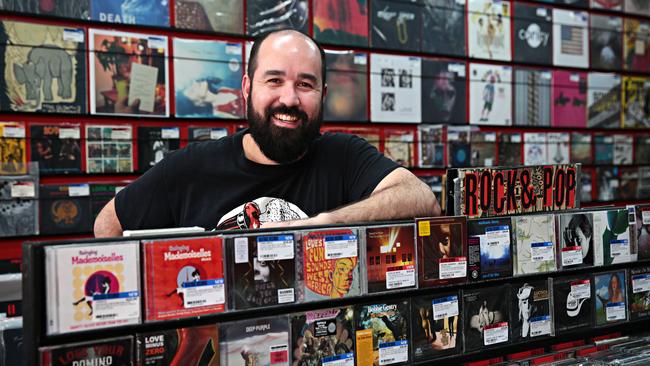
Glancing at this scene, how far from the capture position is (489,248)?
1.19 metres

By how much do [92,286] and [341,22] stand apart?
3.27m

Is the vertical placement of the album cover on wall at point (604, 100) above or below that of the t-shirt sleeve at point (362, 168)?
above

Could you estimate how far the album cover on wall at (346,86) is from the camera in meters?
3.86

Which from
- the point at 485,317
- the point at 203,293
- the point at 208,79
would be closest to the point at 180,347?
the point at 203,293

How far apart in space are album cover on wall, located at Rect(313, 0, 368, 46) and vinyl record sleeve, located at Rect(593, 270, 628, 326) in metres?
2.77

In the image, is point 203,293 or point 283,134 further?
point 283,134

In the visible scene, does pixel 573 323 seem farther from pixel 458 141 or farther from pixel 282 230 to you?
pixel 458 141

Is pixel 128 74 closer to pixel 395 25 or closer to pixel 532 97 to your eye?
pixel 395 25

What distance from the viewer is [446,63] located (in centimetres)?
427

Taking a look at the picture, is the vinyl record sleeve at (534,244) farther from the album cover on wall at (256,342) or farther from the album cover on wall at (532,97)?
the album cover on wall at (532,97)

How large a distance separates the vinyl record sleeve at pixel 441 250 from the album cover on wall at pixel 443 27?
3189 millimetres

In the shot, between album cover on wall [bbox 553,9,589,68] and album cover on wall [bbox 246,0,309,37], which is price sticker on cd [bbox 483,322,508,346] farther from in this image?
album cover on wall [bbox 553,9,589,68]

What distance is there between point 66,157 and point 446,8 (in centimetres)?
262

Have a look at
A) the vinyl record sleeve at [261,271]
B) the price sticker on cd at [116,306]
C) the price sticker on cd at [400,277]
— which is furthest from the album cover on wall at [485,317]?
the price sticker on cd at [116,306]
